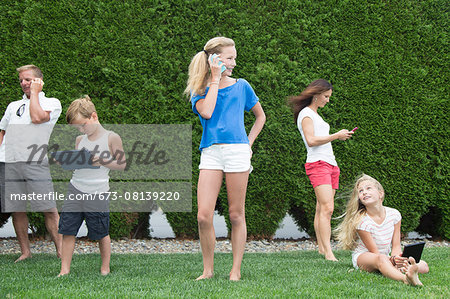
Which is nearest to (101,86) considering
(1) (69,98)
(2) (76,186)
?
(1) (69,98)

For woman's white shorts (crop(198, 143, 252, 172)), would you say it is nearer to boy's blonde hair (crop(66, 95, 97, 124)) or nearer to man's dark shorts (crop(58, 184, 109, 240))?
man's dark shorts (crop(58, 184, 109, 240))

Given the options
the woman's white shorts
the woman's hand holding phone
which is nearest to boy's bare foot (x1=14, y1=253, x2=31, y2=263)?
the woman's white shorts

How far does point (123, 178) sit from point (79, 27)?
78.8 inches

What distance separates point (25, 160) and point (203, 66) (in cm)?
239

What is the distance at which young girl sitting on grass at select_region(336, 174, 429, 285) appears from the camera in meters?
3.66

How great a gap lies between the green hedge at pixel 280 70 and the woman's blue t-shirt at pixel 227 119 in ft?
8.48

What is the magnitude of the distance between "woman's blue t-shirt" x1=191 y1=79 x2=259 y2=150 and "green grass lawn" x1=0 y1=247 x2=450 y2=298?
1014mm

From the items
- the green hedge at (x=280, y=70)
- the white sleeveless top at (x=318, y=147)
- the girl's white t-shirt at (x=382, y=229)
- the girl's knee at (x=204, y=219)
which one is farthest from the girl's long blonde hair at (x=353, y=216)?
the green hedge at (x=280, y=70)

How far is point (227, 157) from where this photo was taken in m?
3.29

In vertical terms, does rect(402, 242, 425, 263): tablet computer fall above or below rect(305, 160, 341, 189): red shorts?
below

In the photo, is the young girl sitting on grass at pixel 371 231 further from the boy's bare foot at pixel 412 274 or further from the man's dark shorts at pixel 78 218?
the man's dark shorts at pixel 78 218

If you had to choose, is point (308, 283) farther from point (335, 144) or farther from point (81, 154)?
point (335, 144)

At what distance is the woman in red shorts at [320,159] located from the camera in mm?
4574

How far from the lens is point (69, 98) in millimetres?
5859
